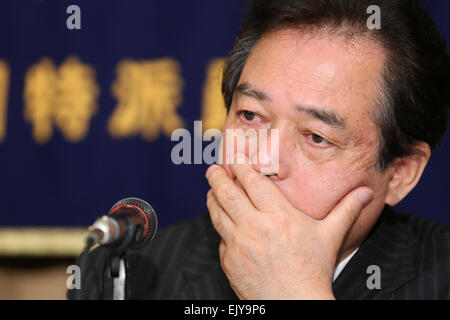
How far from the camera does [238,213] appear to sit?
153 cm

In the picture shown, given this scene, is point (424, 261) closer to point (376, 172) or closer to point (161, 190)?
point (376, 172)

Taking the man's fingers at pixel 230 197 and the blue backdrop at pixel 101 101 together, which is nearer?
the man's fingers at pixel 230 197

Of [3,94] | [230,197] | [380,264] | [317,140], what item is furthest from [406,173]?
[3,94]

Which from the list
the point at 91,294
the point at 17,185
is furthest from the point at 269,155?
the point at 17,185

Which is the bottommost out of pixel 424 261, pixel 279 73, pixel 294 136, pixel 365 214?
pixel 424 261

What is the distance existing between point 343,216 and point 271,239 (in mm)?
243

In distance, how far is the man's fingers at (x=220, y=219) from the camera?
61.2 inches

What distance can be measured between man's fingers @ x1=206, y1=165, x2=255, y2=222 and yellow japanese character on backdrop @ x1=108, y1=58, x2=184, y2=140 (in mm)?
1677

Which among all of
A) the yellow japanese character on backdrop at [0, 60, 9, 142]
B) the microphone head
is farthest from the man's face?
the yellow japanese character on backdrop at [0, 60, 9, 142]

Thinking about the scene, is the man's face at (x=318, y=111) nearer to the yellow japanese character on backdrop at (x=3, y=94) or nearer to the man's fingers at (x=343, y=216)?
the man's fingers at (x=343, y=216)

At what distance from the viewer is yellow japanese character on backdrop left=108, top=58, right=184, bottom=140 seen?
3234 mm

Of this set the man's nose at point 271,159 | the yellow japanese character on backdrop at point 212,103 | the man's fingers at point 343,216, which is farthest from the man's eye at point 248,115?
the yellow japanese character on backdrop at point 212,103

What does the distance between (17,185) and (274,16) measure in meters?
2.27

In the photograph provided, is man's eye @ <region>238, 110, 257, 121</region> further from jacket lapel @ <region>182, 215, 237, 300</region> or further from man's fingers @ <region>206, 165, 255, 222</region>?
jacket lapel @ <region>182, 215, 237, 300</region>
